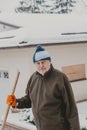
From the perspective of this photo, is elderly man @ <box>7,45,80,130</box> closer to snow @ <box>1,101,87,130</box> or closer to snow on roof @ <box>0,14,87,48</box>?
snow @ <box>1,101,87,130</box>

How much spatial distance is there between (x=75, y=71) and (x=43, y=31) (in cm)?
196

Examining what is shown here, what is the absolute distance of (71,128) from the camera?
13.9ft

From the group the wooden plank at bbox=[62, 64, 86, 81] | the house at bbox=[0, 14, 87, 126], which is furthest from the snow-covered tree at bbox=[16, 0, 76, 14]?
the wooden plank at bbox=[62, 64, 86, 81]

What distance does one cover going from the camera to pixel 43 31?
33.9ft

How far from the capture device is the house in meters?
9.88

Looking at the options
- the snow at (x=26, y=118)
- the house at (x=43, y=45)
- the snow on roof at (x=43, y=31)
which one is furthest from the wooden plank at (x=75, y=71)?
the snow at (x=26, y=118)

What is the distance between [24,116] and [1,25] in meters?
4.35

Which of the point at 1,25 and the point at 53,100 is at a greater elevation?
the point at 1,25

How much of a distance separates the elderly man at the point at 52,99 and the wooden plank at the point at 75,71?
6675mm

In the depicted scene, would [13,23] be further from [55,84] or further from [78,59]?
[55,84]

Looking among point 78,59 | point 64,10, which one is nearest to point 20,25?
point 78,59

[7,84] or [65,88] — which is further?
[7,84]

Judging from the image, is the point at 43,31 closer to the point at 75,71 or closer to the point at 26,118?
the point at 75,71

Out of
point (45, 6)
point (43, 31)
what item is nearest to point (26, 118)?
point (43, 31)
